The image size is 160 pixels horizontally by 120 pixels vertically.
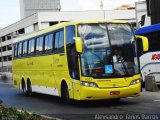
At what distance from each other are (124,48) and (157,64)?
24.2 ft

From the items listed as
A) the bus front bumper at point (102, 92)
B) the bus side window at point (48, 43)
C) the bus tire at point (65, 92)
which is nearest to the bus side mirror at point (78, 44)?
the bus front bumper at point (102, 92)

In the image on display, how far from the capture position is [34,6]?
178 meters

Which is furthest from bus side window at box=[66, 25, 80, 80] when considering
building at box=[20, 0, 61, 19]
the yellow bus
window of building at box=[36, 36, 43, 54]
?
building at box=[20, 0, 61, 19]

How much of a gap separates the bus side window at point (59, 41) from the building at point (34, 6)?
15384 centimetres

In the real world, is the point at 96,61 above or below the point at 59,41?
below

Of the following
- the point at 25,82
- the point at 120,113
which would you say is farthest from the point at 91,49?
the point at 25,82

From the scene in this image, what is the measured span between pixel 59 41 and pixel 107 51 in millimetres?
2544

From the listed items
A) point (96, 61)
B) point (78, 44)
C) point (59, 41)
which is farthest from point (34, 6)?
point (78, 44)

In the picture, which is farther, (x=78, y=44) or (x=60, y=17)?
(x=60, y=17)

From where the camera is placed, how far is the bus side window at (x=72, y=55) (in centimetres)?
1678

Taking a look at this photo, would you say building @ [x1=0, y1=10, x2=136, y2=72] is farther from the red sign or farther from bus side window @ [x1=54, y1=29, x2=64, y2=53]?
bus side window @ [x1=54, y1=29, x2=64, y2=53]

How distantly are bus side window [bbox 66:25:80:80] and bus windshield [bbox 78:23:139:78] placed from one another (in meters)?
0.34

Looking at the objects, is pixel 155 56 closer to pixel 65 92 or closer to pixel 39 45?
pixel 39 45

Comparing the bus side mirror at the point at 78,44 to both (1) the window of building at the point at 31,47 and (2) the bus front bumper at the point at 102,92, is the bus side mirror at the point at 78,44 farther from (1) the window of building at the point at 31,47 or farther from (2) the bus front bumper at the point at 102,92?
(1) the window of building at the point at 31,47
